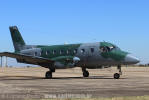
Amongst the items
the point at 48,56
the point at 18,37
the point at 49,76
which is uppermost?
the point at 18,37

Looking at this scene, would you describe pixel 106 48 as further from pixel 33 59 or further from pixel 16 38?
pixel 16 38

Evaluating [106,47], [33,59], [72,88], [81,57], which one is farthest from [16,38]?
[72,88]

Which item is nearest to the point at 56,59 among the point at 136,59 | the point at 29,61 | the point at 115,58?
the point at 29,61

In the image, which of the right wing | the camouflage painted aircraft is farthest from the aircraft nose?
the right wing

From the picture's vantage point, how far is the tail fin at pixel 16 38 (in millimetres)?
38469

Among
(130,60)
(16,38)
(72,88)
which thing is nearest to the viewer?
(72,88)

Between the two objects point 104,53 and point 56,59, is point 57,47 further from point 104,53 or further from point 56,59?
point 104,53

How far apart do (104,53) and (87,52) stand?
1.92 metres

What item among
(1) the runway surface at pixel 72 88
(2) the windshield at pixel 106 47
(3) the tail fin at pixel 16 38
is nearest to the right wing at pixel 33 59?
(1) the runway surface at pixel 72 88

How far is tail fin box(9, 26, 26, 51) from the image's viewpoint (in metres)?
38.5

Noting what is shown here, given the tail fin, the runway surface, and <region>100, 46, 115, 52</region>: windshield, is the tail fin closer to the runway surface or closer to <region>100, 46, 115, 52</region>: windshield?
<region>100, 46, 115, 52</region>: windshield

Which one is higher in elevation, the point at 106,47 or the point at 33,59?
the point at 106,47

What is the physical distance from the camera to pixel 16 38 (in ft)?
127

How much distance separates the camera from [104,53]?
1177 inches
